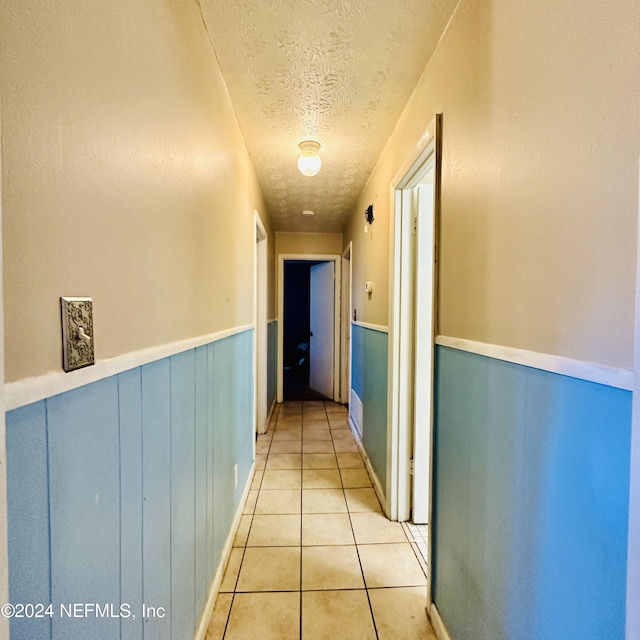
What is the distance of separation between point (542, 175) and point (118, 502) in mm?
1158

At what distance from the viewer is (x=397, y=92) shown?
5.16 feet

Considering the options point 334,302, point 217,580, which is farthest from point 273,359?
point 217,580

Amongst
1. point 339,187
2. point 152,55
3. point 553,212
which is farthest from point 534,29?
point 339,187

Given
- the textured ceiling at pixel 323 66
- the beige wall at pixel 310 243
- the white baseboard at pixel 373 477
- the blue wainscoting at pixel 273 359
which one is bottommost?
the white baseboard at pixel 373 477

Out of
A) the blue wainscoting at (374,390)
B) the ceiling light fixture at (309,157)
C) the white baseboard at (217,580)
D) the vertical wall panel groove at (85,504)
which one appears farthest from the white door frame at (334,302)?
the vertical wall panel groove at (85,504)

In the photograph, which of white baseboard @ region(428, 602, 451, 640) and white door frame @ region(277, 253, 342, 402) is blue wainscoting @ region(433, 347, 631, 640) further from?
white door frame @ region(277, 253, 342, 402)

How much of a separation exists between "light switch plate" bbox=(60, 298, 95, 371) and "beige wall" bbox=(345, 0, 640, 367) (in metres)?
0.91

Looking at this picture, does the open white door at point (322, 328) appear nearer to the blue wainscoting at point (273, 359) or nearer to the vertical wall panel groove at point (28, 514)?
the blue wainscoting at point (273, 359)

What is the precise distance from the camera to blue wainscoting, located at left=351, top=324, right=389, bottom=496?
215 centimetres

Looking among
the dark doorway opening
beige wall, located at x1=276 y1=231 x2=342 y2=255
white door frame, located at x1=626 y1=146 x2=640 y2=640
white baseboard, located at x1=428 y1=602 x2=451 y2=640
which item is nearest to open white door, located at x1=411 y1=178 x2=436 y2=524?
white baseboard, located at x1=428 y1=602 x2=451 y2=640

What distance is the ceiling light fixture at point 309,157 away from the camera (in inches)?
79.7

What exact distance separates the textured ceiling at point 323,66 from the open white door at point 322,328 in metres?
2.34

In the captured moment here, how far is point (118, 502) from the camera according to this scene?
0.70 m

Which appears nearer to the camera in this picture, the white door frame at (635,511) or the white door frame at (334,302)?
the white door frame at (635,511)
